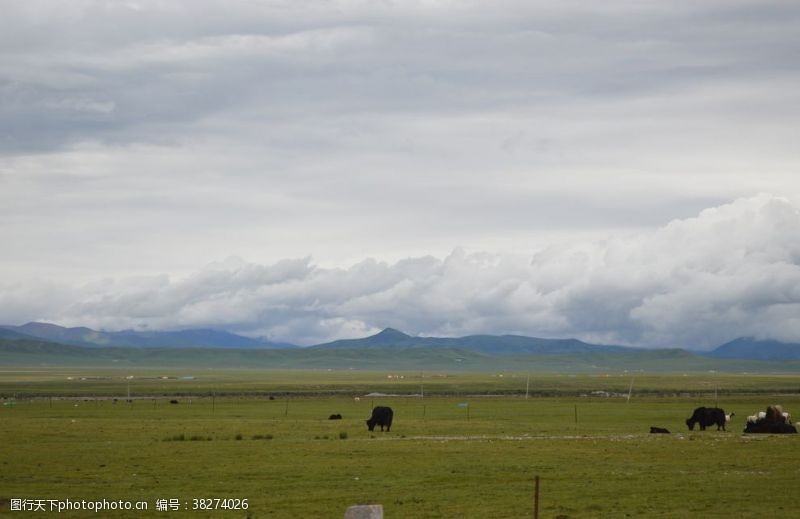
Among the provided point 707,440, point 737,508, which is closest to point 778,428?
point 707,440

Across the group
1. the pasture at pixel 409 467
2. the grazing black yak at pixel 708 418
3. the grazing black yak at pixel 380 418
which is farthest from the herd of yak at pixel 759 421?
the grazing black yak at pixel 380 418

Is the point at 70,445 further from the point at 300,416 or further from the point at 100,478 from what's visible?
the point at 300,416

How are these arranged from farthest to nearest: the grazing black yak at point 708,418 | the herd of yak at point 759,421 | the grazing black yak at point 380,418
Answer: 1. the grazing black yak at point 708,418
2. the grazing black yak at point 380,418
3. the herd of yak at point 759,421

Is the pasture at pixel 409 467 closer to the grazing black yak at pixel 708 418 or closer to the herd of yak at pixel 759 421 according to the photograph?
the herd of yak at pixel 759 421

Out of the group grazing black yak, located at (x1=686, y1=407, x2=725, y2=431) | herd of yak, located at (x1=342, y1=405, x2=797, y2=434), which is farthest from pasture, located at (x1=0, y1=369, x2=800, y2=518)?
grazing black yak, located at (x1=686, y1=407, x2=725, y2=431)

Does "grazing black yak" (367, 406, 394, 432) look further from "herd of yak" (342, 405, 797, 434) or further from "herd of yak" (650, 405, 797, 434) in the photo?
"herd of yak" (650, 405, 797, 434)

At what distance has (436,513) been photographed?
841 inches

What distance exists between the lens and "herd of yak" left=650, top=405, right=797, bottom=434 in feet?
137

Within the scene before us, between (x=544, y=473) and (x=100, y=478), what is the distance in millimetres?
11939

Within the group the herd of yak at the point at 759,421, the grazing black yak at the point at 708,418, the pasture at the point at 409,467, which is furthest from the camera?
the grazing black yak at the point at 708,418

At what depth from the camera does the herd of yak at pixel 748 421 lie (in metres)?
41.7

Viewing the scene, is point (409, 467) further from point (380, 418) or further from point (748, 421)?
point (748, 421)

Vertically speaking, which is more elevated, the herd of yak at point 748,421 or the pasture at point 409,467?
the herd of yak at point 748,421

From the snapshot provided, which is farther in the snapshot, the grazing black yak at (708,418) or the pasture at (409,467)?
the grazing black yak at (708,418)
